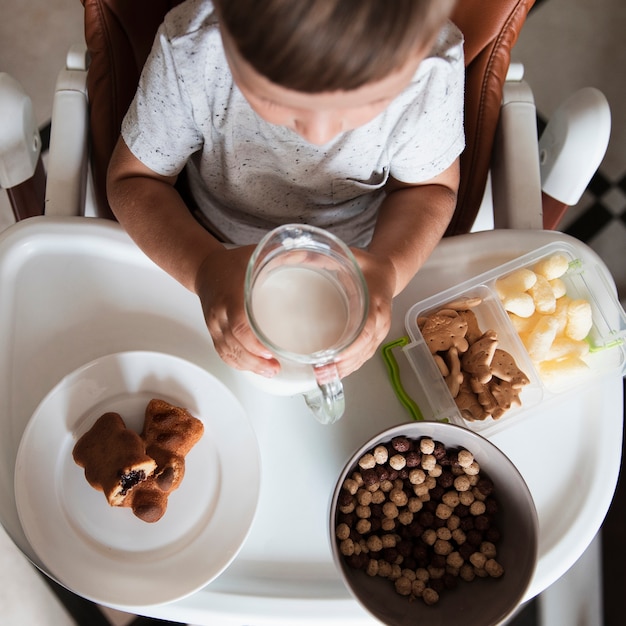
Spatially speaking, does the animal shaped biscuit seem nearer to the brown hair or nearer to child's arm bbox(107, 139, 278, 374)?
child's arm bbox(107, 139, 278, 374)

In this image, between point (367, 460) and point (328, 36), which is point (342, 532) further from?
point (328, 36)

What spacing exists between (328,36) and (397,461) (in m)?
0.40

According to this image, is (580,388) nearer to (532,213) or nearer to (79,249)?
(532,213)

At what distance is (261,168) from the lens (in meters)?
0.72

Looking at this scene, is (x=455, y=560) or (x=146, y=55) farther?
(x=146, y=55)

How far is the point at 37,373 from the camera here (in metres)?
0.67

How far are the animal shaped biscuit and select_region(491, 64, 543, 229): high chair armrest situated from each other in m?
0.48

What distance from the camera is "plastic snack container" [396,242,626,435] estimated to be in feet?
2.17

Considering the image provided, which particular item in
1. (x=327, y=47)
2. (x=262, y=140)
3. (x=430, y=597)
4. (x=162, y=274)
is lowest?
(x=430, y=597)

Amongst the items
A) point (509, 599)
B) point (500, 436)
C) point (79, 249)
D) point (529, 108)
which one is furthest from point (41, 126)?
point (509, 599)

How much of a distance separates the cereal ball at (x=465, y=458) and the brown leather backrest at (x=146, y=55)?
0.38 metres

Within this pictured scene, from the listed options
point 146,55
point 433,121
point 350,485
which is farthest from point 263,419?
point 146,55

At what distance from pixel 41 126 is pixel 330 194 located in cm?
101

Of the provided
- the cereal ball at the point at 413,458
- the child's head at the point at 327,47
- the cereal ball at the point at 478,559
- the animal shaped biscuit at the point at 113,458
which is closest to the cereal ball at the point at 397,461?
the cereal ball at the point at 413,458
